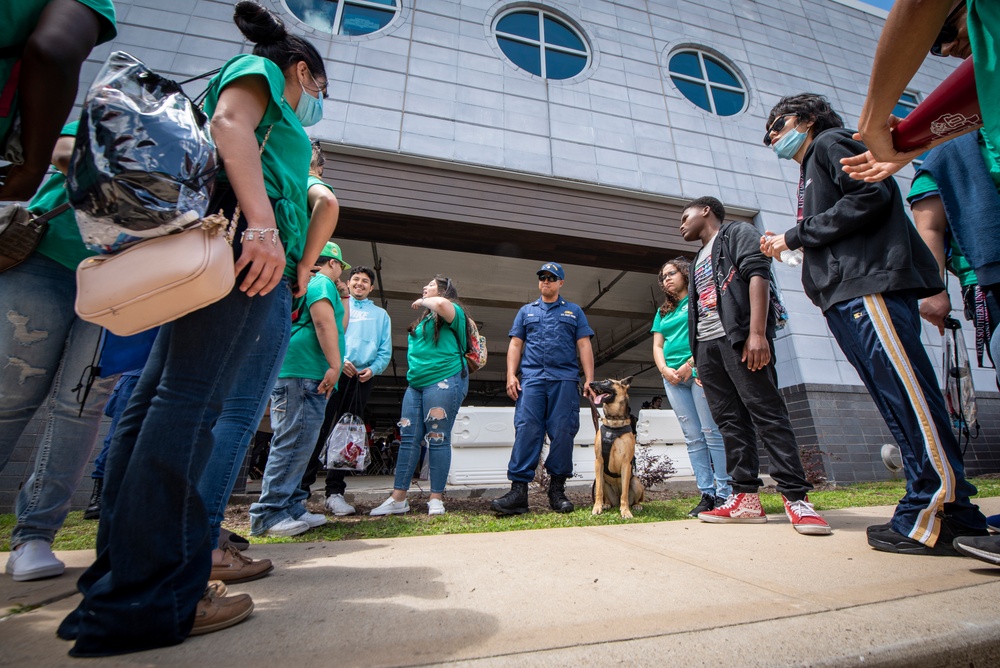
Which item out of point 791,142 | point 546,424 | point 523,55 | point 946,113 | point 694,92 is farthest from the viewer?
point 694,92

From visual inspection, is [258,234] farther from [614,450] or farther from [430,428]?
[614,450]

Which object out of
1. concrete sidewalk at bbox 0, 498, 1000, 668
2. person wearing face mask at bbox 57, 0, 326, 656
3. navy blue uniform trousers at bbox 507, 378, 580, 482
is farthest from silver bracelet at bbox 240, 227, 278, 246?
navy blue uniform trousers at bbox 507, 378, 580, 482

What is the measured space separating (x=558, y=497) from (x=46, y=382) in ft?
9.79

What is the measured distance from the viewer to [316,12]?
609 centimetres

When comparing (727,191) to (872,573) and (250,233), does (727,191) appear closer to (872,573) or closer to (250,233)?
(872,573)

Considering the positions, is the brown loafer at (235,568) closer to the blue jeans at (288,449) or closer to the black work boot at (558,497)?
the blue jeans at (288,449)

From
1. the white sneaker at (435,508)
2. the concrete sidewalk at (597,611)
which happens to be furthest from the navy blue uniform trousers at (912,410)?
the white sneaker at (435,508)

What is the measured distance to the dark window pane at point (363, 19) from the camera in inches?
241

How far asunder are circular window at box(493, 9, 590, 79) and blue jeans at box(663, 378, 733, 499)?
17.1 feet

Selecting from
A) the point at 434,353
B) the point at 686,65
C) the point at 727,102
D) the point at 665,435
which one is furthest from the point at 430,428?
the point at 686,65

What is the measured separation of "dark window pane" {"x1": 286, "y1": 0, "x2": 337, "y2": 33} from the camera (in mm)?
5996

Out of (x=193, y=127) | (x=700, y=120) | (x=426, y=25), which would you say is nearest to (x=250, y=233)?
(x=193, y=127)

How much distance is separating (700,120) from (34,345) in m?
7.94

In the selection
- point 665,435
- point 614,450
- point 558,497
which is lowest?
point 558,497
